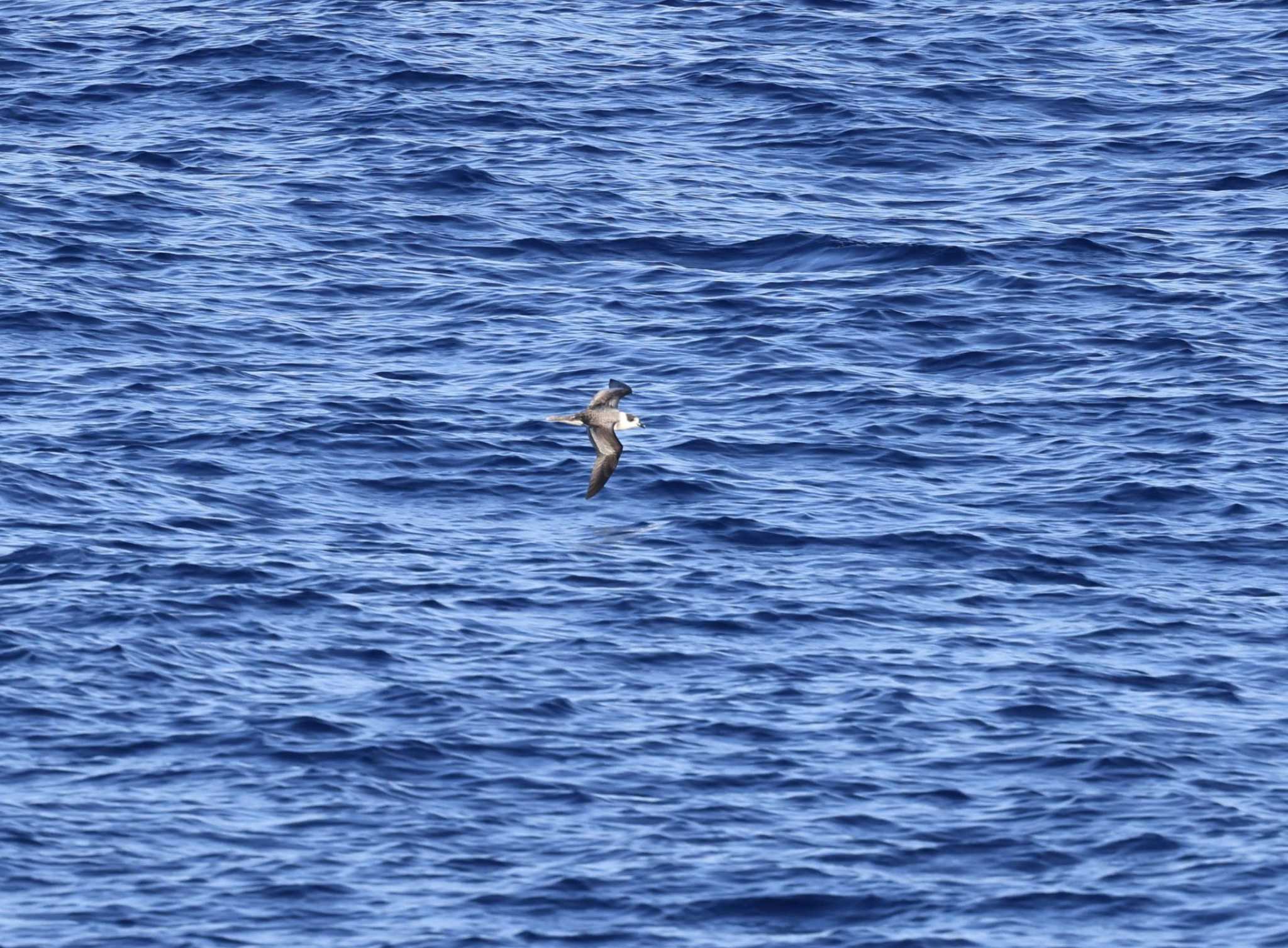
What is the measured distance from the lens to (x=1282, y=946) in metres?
20.5

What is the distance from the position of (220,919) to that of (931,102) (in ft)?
92.8

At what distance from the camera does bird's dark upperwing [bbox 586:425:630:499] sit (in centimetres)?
2767

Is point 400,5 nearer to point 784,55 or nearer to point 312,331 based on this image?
point 784,55

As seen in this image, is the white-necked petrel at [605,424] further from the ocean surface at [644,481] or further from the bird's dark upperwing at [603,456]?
the ocean surface at [644,481]

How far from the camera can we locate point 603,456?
92.0 feet

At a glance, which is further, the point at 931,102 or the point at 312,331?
the point at 931,102

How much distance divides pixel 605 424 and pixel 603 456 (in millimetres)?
672

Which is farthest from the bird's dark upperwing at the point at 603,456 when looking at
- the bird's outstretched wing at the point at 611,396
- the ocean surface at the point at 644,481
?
the ocean surface at the point at 644,481

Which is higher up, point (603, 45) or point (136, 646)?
point (603, 45)

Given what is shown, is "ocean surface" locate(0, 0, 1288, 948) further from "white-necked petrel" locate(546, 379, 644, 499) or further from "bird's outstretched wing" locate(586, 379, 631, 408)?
"bird's outstretched wing" locate(586, 379, 631, 408)

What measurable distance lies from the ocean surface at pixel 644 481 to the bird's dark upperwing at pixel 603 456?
1014 millimetres

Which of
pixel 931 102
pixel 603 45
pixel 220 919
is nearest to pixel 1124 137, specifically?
pixel 931 102

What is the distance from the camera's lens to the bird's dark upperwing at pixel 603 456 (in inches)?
1089

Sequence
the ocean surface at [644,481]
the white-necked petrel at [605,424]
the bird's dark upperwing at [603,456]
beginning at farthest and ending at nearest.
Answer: the white-necked petrel at [605,424] → the bird's dark upperwing at [603,456] → the ocean surface at [644,481]
